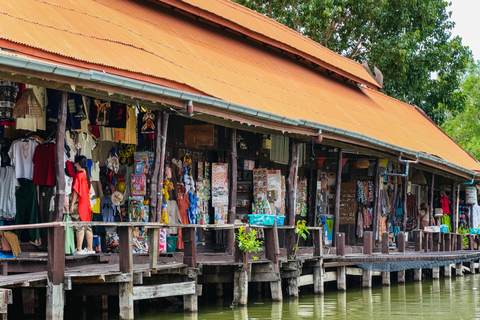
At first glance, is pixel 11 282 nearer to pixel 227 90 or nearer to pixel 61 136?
pixel 61 136

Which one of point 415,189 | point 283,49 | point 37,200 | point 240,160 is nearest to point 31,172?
point 37,200

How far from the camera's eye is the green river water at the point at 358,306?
11594 millimetres

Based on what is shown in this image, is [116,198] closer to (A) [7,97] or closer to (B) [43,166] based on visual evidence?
(B) [43,166]

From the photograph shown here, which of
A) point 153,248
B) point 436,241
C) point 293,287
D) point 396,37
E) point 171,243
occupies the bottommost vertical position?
point 293,287

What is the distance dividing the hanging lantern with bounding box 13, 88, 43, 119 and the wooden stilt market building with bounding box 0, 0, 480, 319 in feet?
1.85

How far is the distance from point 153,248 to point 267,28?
35.7ft

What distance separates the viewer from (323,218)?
19.6 m

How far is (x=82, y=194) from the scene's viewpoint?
1157cm

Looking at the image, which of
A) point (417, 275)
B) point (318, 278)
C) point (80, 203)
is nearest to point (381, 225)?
point (417, 275)

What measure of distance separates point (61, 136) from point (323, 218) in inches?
429

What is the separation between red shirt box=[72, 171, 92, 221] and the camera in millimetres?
11531

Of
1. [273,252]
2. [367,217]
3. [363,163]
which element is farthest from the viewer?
→ [367,217]

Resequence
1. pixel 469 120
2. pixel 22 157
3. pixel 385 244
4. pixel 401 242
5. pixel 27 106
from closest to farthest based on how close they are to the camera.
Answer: pixel 27 106 < pixel 22 157 < pixel 385 244 < pixel 401 242 < pixel 469 120

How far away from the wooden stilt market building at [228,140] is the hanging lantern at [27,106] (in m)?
0.56
